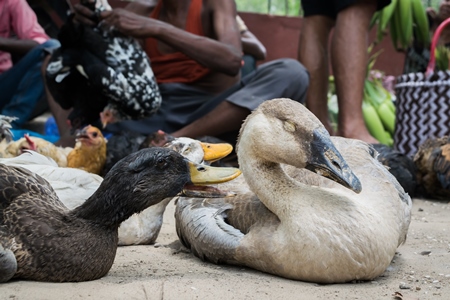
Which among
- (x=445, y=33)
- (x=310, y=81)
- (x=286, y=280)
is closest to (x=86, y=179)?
(x=286, y=280)

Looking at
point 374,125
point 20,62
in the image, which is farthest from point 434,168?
point 20,62

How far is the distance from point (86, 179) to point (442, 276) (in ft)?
5.69

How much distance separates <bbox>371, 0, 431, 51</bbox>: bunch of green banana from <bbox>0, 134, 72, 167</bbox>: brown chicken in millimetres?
3754

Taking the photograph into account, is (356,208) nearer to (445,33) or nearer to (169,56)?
(169,56)

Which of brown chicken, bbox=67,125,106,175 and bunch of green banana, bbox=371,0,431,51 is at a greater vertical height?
bunch of green banana, bbox=371,0,431,51

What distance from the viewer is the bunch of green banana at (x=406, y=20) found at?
7469 mm

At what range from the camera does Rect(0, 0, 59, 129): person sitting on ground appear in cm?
640

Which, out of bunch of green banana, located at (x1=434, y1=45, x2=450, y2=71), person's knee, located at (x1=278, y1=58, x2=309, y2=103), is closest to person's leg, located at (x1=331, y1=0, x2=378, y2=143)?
person's knee, located at (x1=278, y1=58, x2=309, y2=103)

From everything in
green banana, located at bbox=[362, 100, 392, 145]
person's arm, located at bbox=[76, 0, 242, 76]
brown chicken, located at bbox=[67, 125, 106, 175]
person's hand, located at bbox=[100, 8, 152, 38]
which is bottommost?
green banana, located at bbox=[362, 100, 392, 145]

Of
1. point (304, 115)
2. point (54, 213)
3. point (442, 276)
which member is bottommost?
point (442, 276)

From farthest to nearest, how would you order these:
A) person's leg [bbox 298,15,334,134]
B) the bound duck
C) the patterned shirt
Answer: the patterned shirt → person's leg [bbox 298,15,334,134] → the bound duck

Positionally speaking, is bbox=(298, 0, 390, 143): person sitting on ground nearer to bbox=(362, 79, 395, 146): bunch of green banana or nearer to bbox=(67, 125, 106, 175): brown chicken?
bbox=(362, 79, 395, 146): bunch of green banana

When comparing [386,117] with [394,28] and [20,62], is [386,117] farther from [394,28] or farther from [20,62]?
[20,62]

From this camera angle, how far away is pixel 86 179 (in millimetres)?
3496
